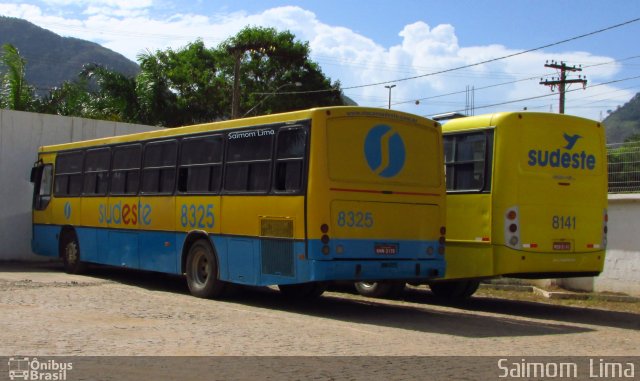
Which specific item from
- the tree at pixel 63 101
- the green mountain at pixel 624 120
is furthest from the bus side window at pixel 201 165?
the green mountain at pixel 624 120

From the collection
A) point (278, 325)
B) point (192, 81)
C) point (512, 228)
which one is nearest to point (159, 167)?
point (278, 325)

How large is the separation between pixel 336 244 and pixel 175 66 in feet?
159

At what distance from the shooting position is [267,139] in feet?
40.5

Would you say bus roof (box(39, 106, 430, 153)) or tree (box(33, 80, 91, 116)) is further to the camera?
tree (box(33, 80, 91, 116))

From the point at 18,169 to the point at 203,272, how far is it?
31.3 feet

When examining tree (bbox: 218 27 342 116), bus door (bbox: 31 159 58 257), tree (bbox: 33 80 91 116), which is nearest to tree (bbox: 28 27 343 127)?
tree (bbox: 218 27 342 116)

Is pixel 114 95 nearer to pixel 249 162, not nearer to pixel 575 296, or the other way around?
pixel 249 162

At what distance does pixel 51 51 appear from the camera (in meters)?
185

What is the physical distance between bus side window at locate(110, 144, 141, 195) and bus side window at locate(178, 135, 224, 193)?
163 centimetres

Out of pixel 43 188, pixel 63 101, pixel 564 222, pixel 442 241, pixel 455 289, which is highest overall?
pixel 63 101

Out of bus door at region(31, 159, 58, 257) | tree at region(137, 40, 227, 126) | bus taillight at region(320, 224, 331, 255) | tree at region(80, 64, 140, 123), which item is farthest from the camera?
tree at region(137, 40, 227, 126)

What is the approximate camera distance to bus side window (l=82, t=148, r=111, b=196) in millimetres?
16578

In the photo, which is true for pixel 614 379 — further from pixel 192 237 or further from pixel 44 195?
pixel 44 195
